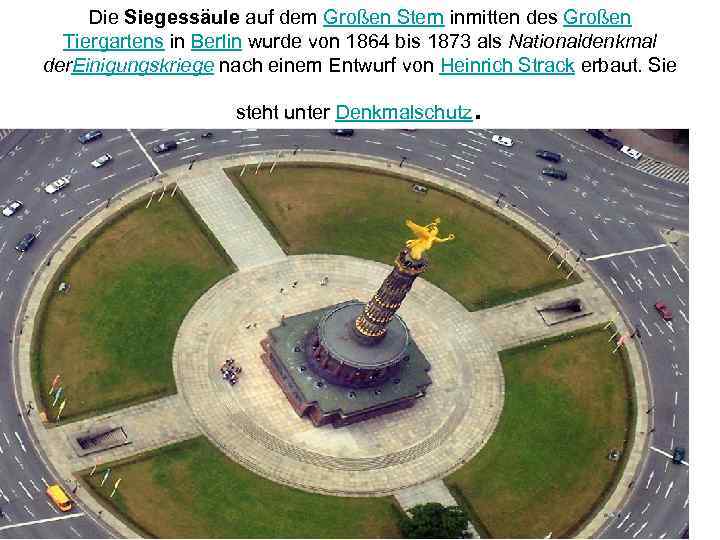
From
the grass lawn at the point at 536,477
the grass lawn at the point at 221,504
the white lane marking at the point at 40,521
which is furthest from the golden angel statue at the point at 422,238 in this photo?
the white lane marking at the point at 40,521

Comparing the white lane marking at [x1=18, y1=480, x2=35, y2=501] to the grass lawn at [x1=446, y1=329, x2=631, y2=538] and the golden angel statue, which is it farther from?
the golden angel statue

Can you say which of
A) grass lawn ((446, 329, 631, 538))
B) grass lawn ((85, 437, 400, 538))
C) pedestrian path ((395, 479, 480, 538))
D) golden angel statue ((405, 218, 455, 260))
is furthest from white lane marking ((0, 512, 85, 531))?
golden angel statue ((405, 218, 455, 260))

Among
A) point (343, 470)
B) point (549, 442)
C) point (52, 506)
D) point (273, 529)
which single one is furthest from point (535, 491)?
point (52, 506)

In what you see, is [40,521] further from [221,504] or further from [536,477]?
[536,477]

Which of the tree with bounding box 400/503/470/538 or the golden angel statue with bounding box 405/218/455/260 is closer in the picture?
the golden angel statue with bounding box 405/218/455/260

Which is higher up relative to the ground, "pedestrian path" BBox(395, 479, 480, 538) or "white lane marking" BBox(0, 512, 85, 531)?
"white lane marking" BBox(0, 512, 85, 531)

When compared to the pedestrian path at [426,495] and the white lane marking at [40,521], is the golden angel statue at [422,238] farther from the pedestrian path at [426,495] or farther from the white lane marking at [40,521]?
the white lane marking at [40,521]
